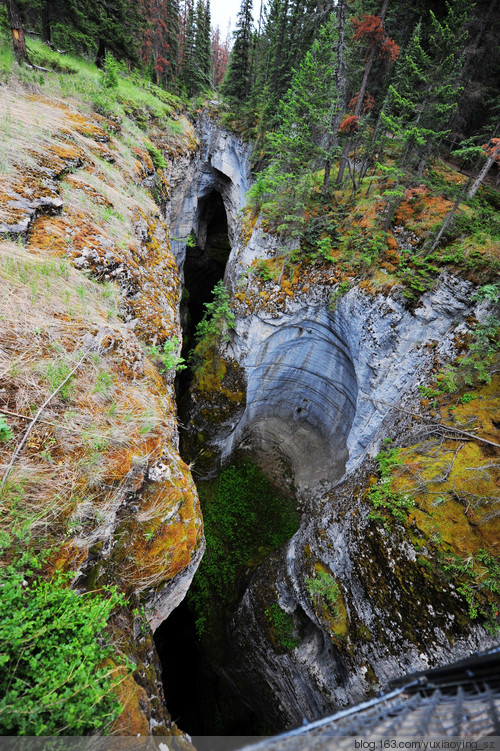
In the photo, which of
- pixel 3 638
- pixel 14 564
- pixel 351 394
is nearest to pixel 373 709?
pixel 3 638

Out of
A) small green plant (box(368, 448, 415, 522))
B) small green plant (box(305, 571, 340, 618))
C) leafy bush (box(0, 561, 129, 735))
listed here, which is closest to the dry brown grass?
leafy bush (box(0, 561, 129, 735))

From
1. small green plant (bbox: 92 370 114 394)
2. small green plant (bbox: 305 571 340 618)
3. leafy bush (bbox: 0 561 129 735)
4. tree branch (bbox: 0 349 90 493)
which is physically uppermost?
tree branch (bbox: 0 349 90 493)

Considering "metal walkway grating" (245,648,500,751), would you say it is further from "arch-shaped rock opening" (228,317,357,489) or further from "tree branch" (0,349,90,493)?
"arch-shaped rock opening" (228,317,357,489)

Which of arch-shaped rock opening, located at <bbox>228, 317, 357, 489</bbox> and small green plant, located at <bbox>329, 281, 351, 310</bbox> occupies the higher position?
small green plant, located at <bbox>329, 281, 351, 310</bbox>

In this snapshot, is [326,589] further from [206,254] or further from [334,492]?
[206,254]

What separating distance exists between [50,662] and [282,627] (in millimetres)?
8934

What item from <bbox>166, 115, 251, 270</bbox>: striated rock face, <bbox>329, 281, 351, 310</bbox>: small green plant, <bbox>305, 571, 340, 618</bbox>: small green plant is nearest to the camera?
<bbox>305, 571, 340, 618</bbox>: small green plant

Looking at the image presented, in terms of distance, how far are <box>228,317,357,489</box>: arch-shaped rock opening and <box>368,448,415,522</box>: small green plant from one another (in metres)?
4.59

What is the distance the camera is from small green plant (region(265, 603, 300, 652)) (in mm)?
8094

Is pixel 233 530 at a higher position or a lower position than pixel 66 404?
lower

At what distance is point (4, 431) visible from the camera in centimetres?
268

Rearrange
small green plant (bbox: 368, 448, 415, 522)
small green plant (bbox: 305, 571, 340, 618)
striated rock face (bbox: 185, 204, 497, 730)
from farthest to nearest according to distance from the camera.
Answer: small green plant (bbox: 305, 571, 340, 618), small green plant (bbox: 368, 448, 415, 522), striated rock face (bbox: 185, 204, 497, 730)

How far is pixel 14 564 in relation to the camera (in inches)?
88.7

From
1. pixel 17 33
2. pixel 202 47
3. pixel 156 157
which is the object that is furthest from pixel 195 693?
pixel 202 47
